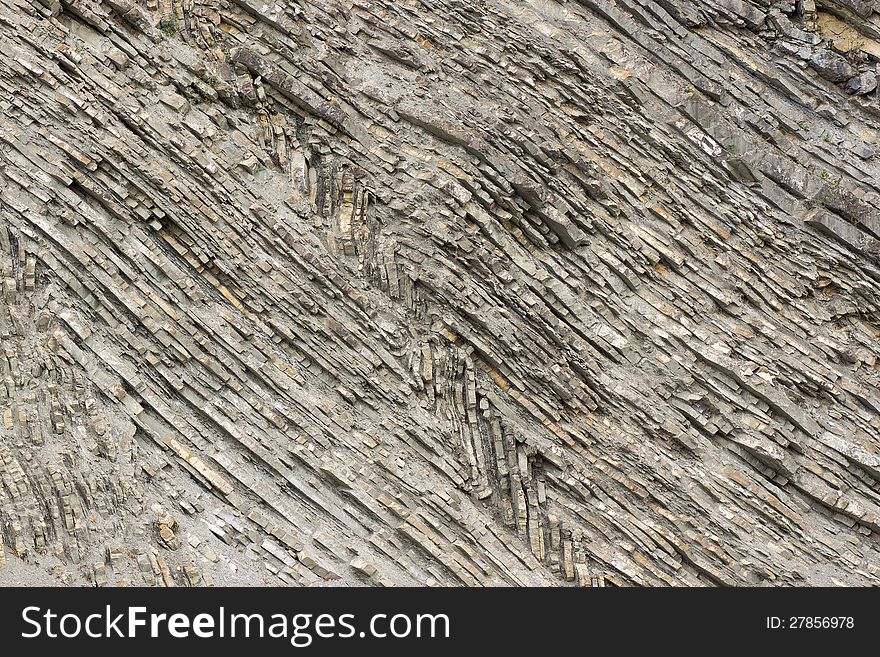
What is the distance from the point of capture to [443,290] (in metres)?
12.4

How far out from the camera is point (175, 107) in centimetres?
1241

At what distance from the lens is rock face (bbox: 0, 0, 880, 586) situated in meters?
11.4

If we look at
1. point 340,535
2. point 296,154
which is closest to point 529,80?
point 296,154

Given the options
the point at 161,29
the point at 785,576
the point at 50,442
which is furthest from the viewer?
the point at 161,29

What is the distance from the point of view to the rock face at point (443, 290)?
11.4 meters

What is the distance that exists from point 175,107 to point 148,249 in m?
1.95

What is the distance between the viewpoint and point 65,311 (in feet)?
37.8

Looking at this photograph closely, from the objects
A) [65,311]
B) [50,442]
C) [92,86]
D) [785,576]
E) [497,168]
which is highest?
[497,168]

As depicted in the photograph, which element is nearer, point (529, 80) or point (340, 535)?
point (340, 535)

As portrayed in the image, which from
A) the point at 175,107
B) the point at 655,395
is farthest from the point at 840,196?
the point at 175,107

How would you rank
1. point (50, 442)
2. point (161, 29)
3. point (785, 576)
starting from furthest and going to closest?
1. point (161, 29)
2. point (785, 576)
3. point (50, 442)

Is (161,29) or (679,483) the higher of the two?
(161,29)

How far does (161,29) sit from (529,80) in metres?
4.97

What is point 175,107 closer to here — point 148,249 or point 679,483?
point 148,249
